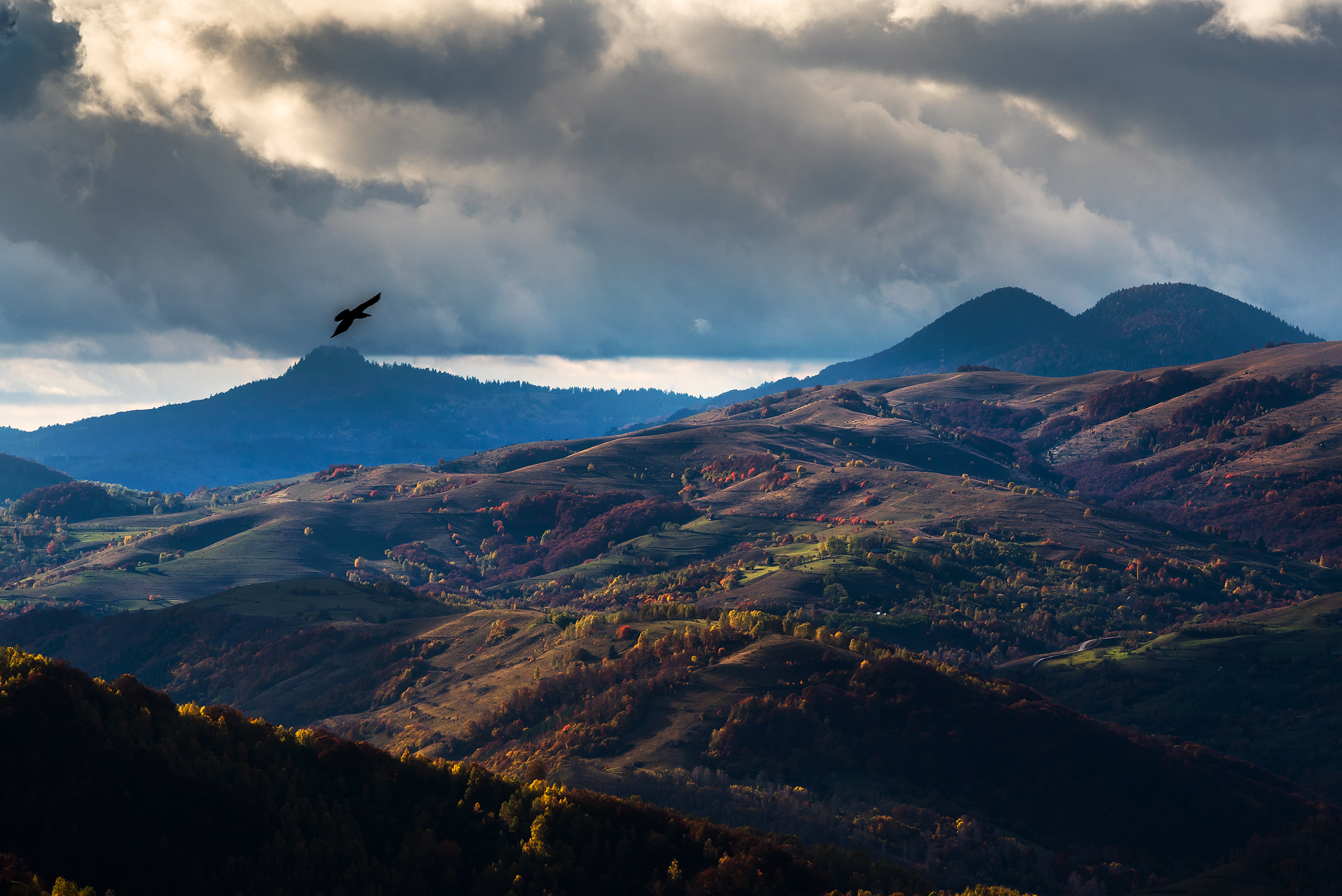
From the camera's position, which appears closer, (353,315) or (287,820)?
(353,315)

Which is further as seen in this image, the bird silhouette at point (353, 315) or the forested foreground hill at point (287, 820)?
the forested foreground hill at point (287, 820)

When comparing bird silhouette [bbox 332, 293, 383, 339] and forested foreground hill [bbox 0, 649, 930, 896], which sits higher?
bird silhouette [bbox 332, 293, 383, 339]

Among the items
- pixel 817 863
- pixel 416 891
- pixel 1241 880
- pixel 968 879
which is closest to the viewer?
pixel 416 891

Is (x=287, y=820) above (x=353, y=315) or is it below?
below

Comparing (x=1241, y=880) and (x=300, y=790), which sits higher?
(x=300, y=790)

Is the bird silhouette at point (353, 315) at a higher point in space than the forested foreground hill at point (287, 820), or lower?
higher

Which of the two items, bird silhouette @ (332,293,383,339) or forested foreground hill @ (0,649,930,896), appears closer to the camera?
bird silhouette @ (332,293,383,339)

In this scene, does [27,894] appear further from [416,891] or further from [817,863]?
[817,863]

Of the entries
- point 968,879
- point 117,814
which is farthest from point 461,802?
point 968,879
